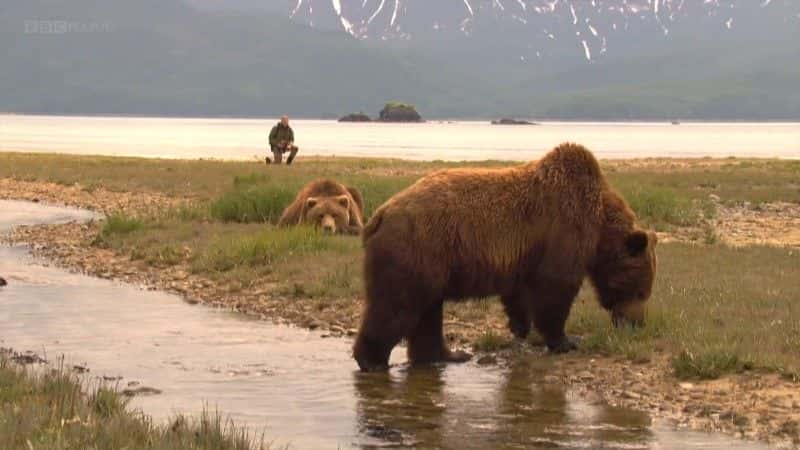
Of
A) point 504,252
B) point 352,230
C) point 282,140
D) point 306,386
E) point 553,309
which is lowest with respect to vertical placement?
point 306,386

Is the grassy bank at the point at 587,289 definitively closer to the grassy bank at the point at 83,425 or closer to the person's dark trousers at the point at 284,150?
the grassy bank at the point at 83,425

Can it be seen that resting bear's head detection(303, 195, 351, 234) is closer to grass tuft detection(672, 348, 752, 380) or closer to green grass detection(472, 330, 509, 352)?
green grass detection(472, 330, 509, 352)

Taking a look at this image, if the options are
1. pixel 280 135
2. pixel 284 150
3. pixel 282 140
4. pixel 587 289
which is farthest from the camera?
pixel 284 150

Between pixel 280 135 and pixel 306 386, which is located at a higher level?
pixel 280 135

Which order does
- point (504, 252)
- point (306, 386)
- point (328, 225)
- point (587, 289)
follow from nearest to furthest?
point (306, 386), point (504, 252), point (587, 289), point (328, 225)

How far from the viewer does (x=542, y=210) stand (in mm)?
11336

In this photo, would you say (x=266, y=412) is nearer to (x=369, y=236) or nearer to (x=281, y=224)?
(x=369, y=236)

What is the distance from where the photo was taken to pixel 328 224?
19.2 metres

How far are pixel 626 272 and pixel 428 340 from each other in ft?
7.30

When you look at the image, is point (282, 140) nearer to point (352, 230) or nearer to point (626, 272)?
point (352, 230)

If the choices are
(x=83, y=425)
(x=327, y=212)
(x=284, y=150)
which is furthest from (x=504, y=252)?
(x=284, y=150)

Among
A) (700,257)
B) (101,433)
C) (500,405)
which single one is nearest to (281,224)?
(700,257)

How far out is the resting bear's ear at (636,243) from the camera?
38.0 ft

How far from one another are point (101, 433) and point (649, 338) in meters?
6.18
